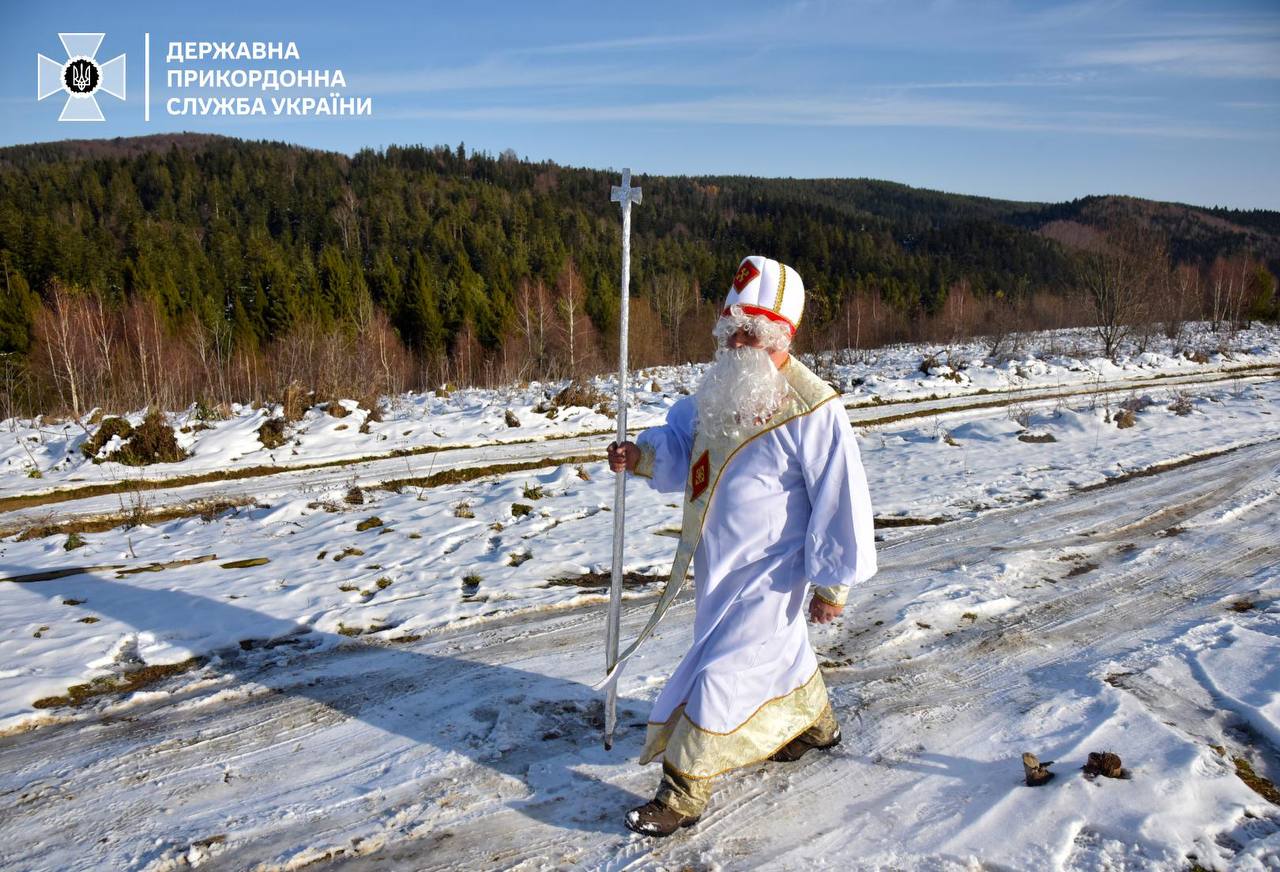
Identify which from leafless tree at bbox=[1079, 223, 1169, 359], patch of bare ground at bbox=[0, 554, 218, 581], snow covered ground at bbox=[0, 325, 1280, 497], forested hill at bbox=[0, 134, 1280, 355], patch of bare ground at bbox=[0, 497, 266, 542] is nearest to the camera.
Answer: patch of bare ground at bbox=[0, 554, 218, 581]

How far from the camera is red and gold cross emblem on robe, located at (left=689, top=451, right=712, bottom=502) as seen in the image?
3.50 meters

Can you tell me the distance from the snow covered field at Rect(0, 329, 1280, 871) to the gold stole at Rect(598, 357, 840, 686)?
100cm

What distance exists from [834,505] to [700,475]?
61cm

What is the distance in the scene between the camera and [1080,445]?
11719 millimetres

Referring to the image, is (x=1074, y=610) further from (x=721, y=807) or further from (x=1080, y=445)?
(x=1080, y=445)

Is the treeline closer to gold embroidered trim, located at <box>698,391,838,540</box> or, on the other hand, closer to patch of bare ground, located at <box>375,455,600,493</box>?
patch of bare ground, located at <box>375,455,600,493</box>

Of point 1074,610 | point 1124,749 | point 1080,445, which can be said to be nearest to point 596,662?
point 1124,749

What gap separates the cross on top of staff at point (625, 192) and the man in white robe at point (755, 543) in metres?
0.63

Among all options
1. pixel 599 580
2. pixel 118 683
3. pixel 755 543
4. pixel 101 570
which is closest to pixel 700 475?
pixel 755 543

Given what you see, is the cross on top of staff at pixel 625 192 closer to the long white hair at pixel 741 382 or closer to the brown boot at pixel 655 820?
the long white hair at pixel 741 382

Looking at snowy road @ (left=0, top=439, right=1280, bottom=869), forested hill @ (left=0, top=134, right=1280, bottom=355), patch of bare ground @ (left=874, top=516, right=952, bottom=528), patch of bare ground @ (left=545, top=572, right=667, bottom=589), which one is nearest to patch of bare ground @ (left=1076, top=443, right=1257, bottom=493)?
patch of bare ground @ (left=874, top=516, right=952, bottom=528)

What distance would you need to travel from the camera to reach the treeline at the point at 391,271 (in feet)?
117

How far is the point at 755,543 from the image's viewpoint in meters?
3.40

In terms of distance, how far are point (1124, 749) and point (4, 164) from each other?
430 feet
